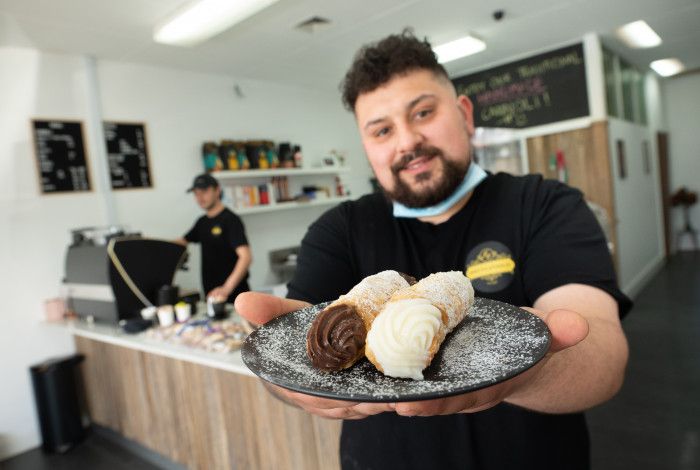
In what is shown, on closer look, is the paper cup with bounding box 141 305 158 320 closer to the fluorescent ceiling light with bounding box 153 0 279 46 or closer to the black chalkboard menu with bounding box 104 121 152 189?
the black chalkboard menu with bounding box 104 121 152 189

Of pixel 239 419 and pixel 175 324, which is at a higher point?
pixel 175 324

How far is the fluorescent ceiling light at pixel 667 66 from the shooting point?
676 centimetres

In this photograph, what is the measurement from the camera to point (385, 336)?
0.68m

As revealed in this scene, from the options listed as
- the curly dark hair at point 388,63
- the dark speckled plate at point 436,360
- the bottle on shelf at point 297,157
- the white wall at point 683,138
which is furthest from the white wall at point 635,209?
the dark speckled plate at point 436,360

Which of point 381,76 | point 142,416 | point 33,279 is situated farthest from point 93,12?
point 381,76

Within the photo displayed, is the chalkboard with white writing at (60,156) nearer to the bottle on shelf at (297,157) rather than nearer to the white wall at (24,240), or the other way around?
the white wall at (24,240)

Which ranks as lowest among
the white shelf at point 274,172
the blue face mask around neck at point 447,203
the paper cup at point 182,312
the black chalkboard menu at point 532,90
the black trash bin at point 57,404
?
the black trash bin at point 57,404

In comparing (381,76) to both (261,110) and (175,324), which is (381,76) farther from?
(261,110)

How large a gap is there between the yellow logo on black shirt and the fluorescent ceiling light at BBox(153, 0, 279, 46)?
105 inches

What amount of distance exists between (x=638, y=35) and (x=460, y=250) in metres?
5.42

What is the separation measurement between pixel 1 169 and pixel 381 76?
3.54m

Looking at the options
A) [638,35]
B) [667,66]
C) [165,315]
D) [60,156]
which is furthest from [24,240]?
[667,66]

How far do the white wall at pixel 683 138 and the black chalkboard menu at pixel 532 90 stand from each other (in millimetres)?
4687

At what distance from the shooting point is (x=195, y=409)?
8.37 feet
